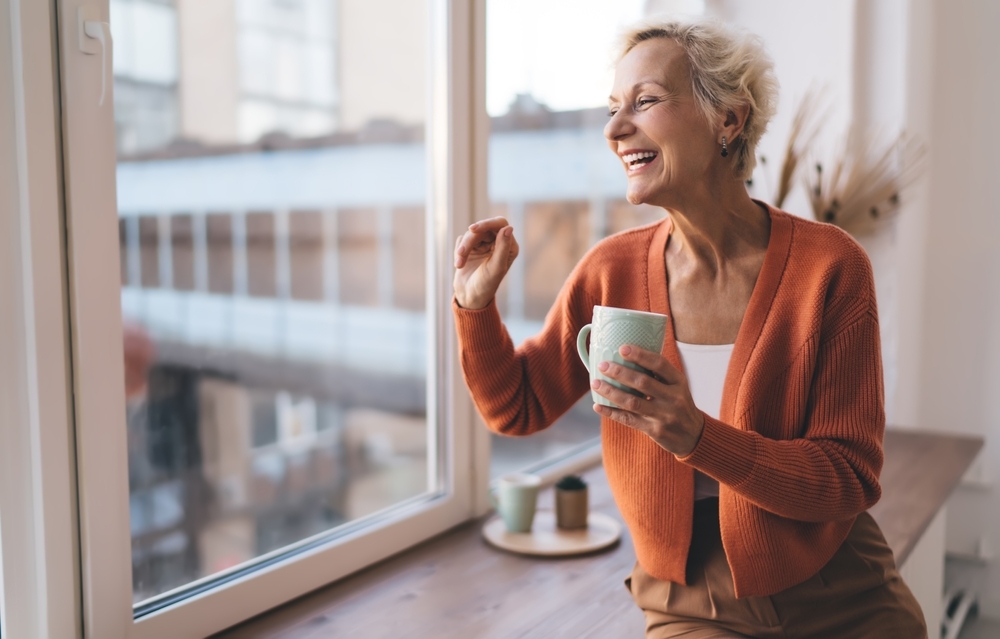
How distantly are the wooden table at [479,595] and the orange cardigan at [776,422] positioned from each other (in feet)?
0.86

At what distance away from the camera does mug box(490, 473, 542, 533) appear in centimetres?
171

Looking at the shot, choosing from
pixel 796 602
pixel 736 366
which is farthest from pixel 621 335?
pixel 796 602

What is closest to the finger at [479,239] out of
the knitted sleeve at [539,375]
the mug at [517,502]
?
the knitted sleeve at [539,375]

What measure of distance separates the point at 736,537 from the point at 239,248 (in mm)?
1085

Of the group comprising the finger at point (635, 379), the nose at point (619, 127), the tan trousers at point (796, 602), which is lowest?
the tan trousers at point (796, 602)

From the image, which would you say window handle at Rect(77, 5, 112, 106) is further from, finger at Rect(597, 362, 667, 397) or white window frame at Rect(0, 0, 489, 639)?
finger at Rect(597, 362, 667, 397)

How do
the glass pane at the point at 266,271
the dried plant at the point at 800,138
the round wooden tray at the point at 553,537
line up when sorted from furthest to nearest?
the dried plant at the point at 800,138 → the round wooden tray at the point at 553,537 → the glass pane at the point at 266,271

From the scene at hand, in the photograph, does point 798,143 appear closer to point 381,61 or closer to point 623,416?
point 381,61

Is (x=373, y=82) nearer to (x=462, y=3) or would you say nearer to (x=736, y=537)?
(x=462, y=3)

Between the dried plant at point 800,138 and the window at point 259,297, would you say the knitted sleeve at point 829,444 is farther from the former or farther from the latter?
the dried plant at point 800,138

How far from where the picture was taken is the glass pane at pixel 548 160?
207cm

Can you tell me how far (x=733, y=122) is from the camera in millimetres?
1179

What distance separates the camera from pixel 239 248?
1.66m

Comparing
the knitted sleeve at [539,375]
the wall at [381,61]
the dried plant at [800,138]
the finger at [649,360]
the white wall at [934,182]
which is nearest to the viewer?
the finger at [649,360]
